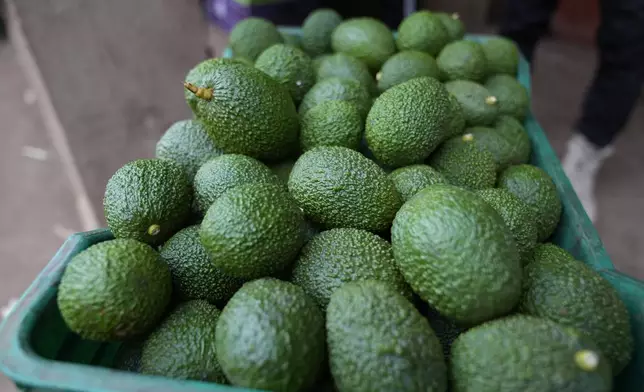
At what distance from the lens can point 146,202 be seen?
146 cm

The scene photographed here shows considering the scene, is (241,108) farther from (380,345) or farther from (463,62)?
(463,62)

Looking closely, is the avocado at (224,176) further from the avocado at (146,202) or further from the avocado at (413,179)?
the avocado at (413,179)

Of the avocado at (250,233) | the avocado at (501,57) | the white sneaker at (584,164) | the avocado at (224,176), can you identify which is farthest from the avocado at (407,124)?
the white sneaker at (584,164)

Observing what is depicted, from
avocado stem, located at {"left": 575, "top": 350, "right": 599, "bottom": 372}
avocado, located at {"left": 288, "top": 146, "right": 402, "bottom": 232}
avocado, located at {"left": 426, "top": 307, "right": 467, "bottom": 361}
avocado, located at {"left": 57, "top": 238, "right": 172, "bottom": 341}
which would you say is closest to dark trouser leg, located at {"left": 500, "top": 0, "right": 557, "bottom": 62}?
avocado, located at {"left": 288, "top": 146, "right": 402, "bottom": 232}

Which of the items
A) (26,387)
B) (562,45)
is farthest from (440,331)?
(562,45)

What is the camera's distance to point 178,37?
13.9 ft

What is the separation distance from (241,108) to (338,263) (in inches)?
27.4

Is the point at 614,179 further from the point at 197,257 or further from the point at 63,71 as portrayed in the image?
the point at 63,71

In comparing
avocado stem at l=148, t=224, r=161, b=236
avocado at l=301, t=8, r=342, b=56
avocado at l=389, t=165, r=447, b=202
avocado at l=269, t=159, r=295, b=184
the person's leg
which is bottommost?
the person's leg

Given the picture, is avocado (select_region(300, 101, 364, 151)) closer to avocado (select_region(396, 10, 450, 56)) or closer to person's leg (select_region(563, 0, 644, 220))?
avocado (select_region(396, 10, 450, 56))

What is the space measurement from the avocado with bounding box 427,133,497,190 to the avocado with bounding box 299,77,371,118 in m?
0.36

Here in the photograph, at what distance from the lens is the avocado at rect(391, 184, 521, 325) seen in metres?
1.17

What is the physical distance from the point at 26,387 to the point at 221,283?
1.77 ft

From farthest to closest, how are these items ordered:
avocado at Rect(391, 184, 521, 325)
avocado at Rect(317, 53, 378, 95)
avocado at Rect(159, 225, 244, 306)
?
avocado at Rect(317, 53, 378, 95) < avocado at Rect(159, 225, 244, 306) < avocado at Rect(391, 184, 521, 325)
